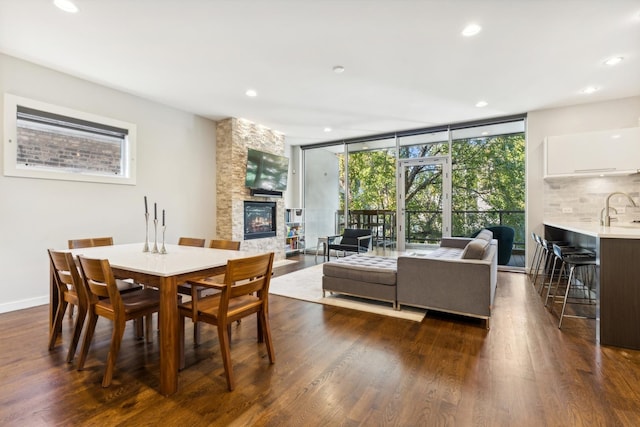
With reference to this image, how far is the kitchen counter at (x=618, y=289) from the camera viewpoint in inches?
97.0

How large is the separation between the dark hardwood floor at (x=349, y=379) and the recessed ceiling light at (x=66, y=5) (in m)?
2.85

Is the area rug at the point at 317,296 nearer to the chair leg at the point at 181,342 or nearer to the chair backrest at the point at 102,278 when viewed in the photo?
the chair leg at the point at 181,342

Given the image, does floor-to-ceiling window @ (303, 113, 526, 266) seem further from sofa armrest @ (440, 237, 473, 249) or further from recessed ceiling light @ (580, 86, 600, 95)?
recessed ceiling light @ (580, 86, 600, 95)

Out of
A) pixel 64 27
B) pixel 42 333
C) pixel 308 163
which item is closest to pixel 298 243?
pixel 308 163

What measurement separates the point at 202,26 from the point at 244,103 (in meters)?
2.07

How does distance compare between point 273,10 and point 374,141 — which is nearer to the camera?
point 273,10

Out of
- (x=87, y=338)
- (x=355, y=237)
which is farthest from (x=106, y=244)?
(x=355, y=237)

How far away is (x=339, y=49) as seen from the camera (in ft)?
10.5

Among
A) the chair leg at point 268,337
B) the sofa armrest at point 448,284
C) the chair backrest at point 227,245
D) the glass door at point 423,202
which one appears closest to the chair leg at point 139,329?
the chair backrest at point 227,245

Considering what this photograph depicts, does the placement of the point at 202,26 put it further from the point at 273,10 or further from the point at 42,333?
the point at 42,333

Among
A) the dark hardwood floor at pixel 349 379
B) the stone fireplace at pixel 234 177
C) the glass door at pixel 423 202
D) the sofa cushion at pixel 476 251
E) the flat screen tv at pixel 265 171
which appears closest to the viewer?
the dark hardwood floor at pixel 349 379

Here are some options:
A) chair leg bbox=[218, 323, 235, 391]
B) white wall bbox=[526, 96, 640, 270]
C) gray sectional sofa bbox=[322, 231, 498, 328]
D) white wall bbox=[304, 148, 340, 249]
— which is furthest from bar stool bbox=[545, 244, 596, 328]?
white wall bbox=[304, 148, 340, 249]

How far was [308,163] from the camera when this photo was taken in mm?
8117

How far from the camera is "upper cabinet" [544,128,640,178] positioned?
434 centimetres
